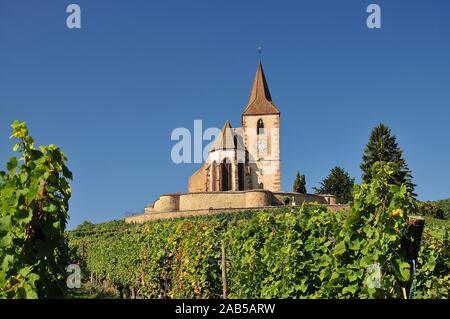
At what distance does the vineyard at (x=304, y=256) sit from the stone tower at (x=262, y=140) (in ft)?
149

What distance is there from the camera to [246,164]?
6650 centimetres

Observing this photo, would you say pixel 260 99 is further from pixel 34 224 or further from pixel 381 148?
pixel 34 224

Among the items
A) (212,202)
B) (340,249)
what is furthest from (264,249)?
(212,202)

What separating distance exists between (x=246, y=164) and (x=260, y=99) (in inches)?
351

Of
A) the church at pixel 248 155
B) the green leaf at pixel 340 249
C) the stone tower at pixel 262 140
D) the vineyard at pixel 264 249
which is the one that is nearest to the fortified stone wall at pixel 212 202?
the church at pixel 248 155

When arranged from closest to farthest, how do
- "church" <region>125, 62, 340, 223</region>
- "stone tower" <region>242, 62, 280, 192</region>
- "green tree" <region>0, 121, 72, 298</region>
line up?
"green tree" <region>0, 121, 72, 298</region>, "church" <region>125, 62, 340, 223</region>, "stone tower" <region>242, 62, 280, 192</region>

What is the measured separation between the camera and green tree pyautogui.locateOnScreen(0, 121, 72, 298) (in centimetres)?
506

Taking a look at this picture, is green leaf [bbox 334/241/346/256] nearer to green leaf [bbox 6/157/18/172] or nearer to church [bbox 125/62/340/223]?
green leaf [bbox 6/157/18/172]

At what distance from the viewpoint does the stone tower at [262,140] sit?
218 feet

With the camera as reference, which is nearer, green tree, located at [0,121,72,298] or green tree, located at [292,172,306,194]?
green tree, located at [0,121,72,298]

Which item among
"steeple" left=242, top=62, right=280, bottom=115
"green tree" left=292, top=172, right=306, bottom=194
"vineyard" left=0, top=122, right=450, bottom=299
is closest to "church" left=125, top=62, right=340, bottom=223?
"steeple" left=242, top=62, right=280, bottom=115
